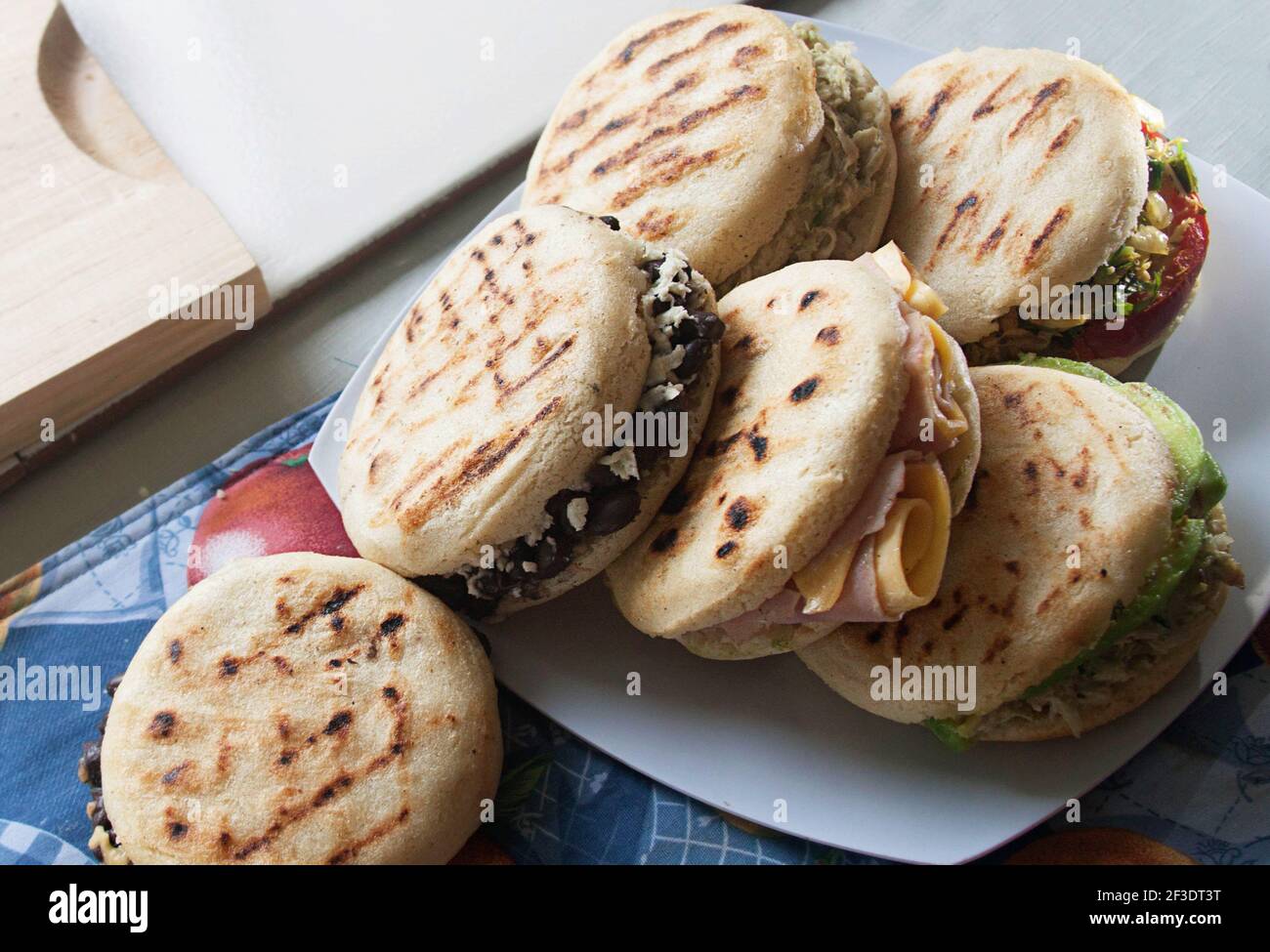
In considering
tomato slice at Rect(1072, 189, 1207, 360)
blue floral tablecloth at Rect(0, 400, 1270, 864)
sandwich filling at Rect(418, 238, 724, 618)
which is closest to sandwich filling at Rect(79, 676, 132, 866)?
blue floral tablecloth at Rect(0, 400, 1270, 864)

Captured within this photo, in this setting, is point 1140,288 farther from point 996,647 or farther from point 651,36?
point 651,36

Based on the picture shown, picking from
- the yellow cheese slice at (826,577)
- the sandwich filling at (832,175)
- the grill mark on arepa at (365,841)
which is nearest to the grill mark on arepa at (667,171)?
the sandwich filling at (832,175)

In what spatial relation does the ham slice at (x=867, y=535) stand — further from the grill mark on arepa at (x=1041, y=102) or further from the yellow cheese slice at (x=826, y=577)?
the grill mark on arepa at (x=1041, y=102)

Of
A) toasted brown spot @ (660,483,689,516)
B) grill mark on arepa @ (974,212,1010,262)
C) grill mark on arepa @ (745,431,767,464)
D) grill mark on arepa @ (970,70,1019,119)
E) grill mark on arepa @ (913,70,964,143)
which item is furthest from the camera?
grill mark on arepa @ (913,70,964,143)

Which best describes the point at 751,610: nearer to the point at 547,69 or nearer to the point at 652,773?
the point at 652,773

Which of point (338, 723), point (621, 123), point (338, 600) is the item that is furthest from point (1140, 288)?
point (338, 723)

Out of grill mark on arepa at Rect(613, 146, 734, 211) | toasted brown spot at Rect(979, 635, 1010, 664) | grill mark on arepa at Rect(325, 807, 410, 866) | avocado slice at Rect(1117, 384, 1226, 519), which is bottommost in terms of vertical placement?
grill mark on arepa at Rect(325, 807, 410, 866)

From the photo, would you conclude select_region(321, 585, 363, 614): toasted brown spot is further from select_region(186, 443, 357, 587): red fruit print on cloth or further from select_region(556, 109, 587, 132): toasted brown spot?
select_region(556, 109, 587, 132): toasted brown spot
